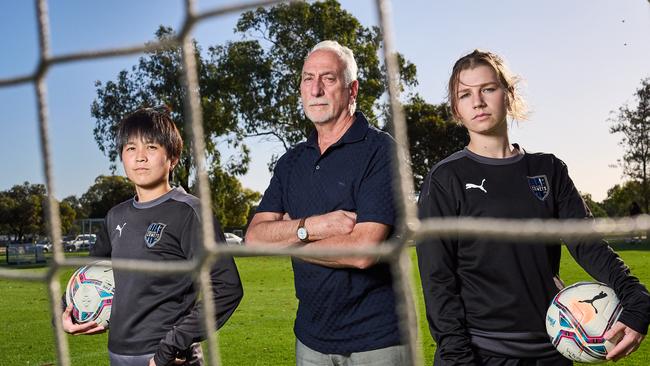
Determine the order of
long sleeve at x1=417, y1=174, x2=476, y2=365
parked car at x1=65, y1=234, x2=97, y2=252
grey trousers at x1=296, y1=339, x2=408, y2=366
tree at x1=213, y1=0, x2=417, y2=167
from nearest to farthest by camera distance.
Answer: long sleeve at x1=417, y1=174, x2=476, y2=365 → grey trousers at x1=296, y1=339, x2=408, y2=366 → tree at x1=213, y1=0, x2=417, y2=167 → parked car at x1=65, y1=234, x2=97, y2=252

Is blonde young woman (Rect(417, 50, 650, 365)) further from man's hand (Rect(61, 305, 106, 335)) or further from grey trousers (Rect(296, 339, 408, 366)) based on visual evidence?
man's hand (Rect(61, 305, 106, 335))

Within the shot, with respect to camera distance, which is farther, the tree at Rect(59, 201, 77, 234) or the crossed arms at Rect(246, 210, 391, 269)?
the tree at Rect(59, 201, 77, 234)

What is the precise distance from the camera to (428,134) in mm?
18484

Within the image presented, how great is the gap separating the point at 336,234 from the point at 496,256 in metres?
0.33

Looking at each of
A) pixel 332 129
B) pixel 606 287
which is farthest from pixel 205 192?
pixel 606 287

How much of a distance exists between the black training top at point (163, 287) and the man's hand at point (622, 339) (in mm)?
746

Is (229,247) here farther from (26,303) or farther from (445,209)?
(26,303)

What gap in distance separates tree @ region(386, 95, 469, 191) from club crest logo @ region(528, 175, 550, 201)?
16329 mm

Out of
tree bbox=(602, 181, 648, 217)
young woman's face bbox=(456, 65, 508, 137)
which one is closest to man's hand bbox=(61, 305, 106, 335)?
young woman's face bbox=(456, 65, 508, 137)

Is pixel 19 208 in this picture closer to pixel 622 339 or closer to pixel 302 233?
pixel 302 233

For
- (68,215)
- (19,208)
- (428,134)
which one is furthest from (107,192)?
(428,134)

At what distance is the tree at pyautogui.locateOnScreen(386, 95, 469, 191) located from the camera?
1833 centimetres

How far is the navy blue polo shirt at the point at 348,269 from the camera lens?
1.46m

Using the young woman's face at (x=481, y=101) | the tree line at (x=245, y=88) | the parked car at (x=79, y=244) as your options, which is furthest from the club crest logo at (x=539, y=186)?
the parked car at (x=79, y=244)
